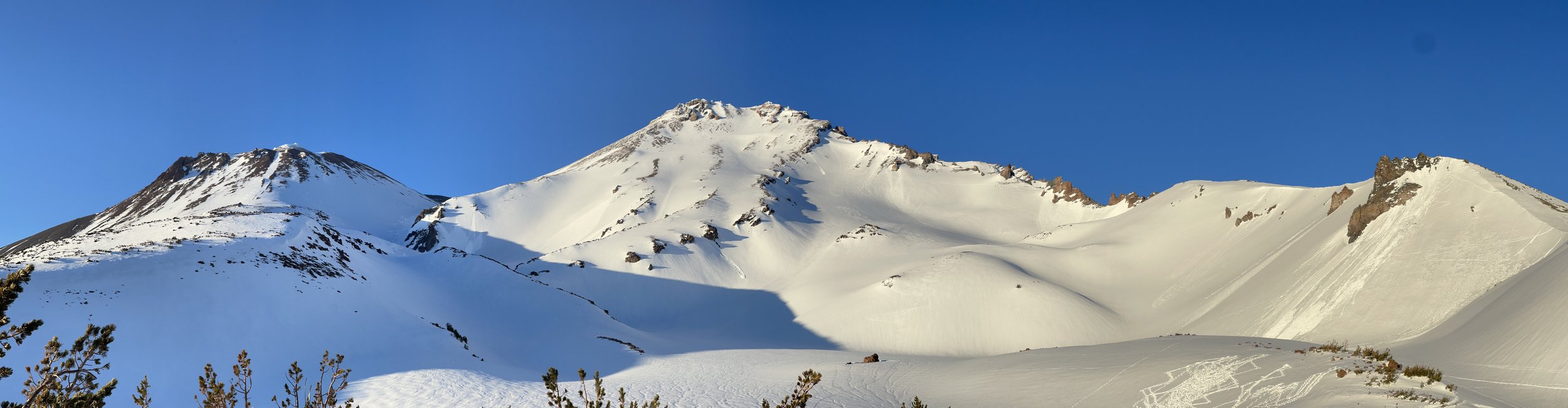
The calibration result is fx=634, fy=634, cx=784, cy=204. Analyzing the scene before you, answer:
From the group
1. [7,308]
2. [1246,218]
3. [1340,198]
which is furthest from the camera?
[1246,218]

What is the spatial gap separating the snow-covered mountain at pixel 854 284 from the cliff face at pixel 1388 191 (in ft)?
0.44

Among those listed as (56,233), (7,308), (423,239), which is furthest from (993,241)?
(56,233)

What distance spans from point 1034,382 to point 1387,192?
2987 cm

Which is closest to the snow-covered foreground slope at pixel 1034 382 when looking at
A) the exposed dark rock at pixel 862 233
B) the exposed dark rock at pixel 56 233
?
the exposed dark rock at pixel 862 233

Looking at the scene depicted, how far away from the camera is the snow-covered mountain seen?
2070cm

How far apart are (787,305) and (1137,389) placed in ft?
160

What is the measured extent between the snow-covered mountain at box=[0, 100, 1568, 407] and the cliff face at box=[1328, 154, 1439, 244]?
13cm

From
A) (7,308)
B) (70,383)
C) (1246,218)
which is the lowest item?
(70,383)

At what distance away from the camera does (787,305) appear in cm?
6612

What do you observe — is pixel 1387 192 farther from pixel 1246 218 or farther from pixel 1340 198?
pixel 1246 218

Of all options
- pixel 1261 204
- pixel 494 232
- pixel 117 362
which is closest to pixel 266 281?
pixel 117 362

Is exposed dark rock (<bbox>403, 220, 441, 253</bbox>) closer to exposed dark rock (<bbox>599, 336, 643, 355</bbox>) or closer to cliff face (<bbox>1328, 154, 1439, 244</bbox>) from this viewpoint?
exposed dark rock (<bbox>599, 336, 643, 355</bbox>)

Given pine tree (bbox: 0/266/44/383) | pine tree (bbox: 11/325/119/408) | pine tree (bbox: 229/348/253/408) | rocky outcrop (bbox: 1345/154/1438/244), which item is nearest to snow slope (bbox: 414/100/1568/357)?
rocky outcrop (bbox: 1345/154/1438/244)

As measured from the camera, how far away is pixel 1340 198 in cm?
4244
